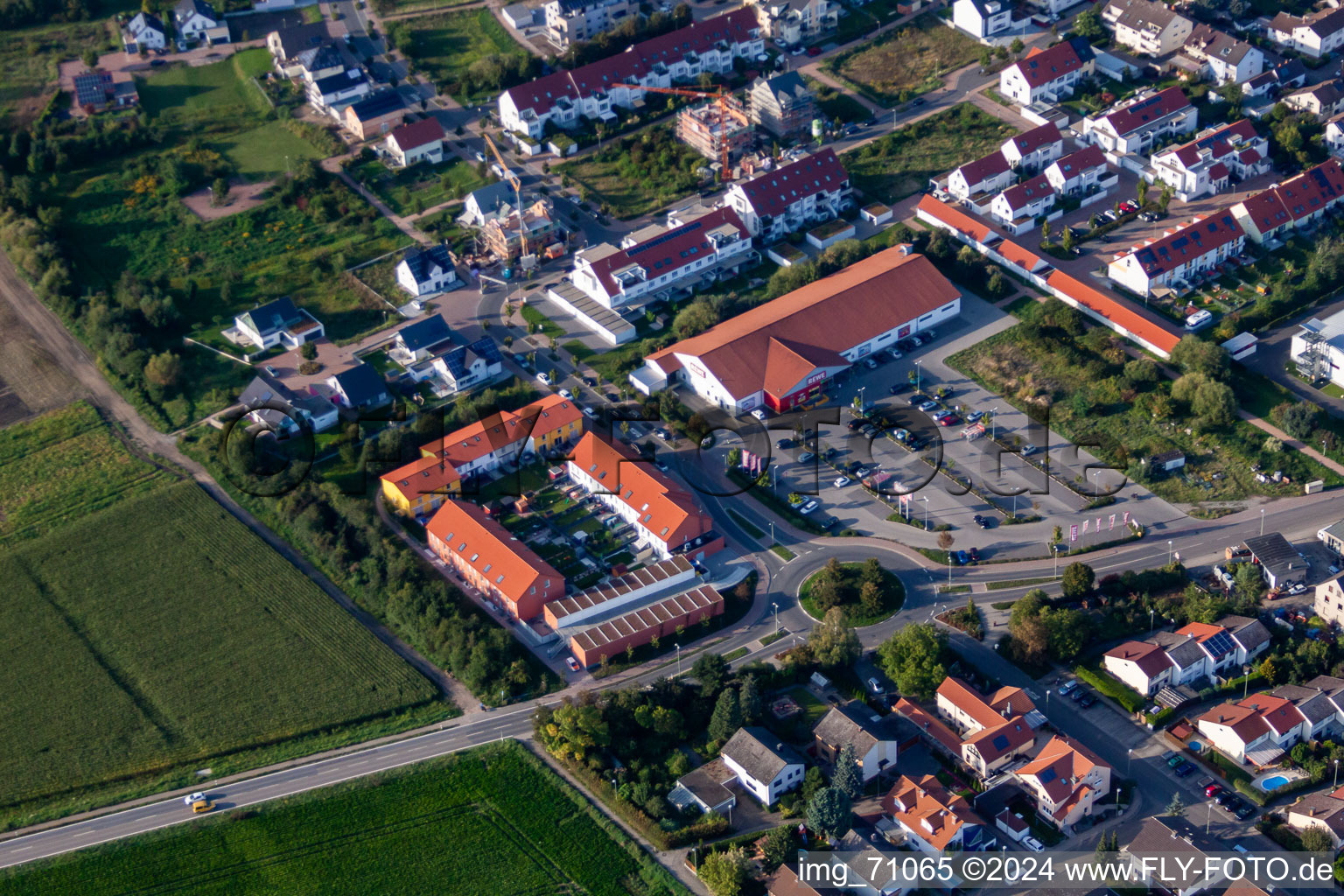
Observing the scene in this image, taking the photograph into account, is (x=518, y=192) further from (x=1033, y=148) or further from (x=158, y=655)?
(x=158, y=655)

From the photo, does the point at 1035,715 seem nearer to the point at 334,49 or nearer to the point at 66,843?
the point at 66,843

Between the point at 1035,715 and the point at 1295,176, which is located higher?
the point at 1295,176

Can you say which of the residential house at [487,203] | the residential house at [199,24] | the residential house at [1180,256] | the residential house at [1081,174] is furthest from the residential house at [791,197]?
the residential house at [199,24]

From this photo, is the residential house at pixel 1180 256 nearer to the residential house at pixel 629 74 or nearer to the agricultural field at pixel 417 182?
the residential house at pixel 629 74

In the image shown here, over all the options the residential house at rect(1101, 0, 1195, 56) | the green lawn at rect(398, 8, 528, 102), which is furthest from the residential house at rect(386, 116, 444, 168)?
the residential house at rect(1101, 0, 1195, 56)

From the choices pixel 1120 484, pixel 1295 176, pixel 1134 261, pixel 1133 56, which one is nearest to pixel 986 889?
pixel 1120 484

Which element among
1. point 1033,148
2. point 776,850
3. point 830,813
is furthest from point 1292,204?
point 776,850
